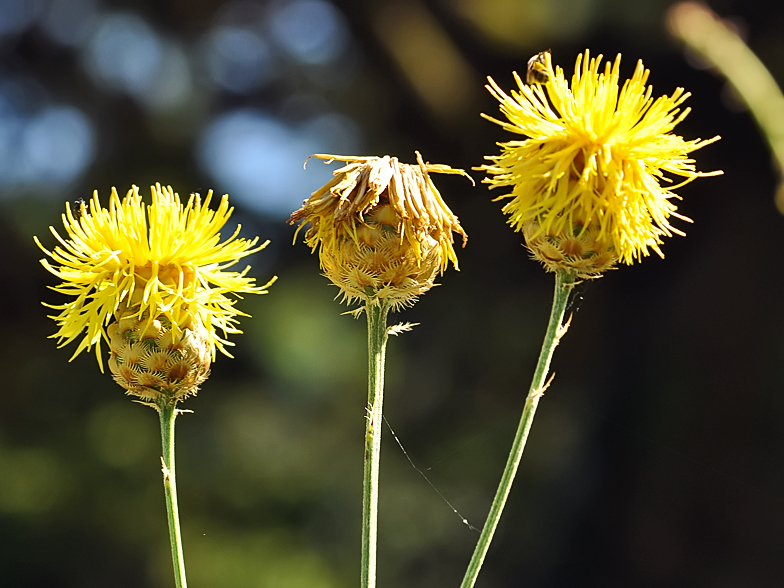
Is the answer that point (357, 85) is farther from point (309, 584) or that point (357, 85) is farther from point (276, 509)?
point (309, 584)

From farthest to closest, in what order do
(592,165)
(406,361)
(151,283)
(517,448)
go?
1. (406,361)
2. (151,283)
3. (592,165)
4. (517,448)

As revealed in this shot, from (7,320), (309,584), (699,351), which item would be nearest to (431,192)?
(699,351)

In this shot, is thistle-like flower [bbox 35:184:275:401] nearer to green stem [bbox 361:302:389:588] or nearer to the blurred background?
green stem [bbox 361:302:389:588]

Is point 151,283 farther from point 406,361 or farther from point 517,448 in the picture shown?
point 406,361

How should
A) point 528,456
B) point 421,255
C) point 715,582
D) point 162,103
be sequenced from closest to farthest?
point 421,255 < point 715,582 < point 528,456 < point 162,103

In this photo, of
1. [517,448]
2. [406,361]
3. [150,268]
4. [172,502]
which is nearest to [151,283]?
[150,268]

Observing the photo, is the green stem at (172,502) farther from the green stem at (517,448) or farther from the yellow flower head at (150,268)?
the green stem at (517,448)
